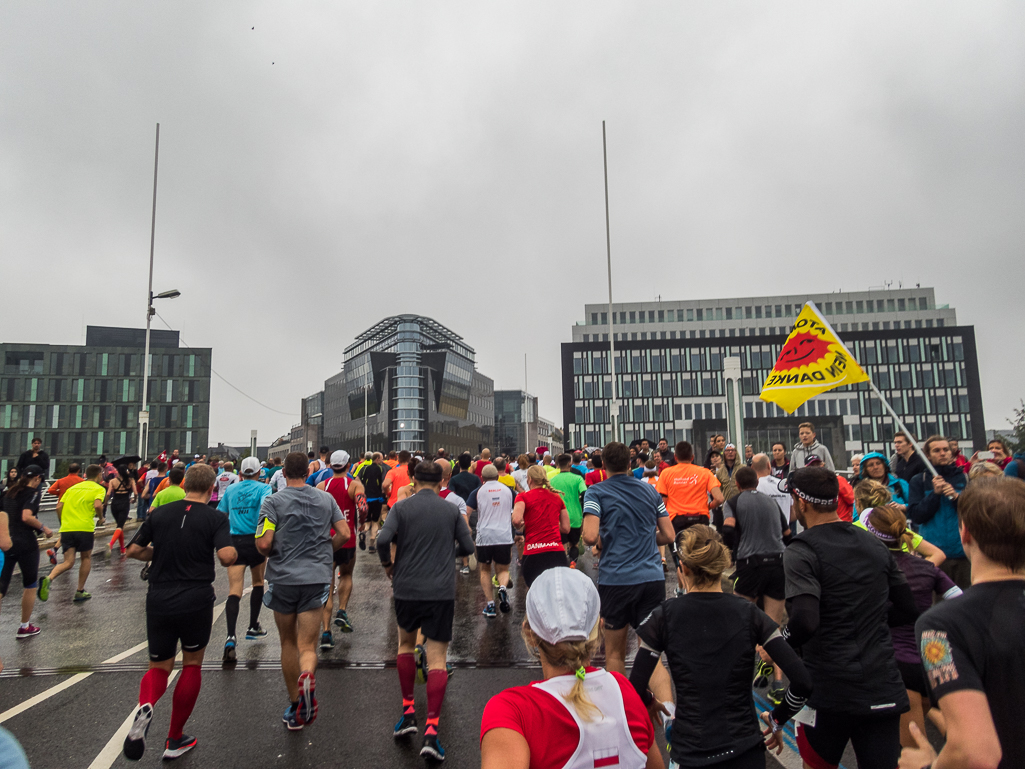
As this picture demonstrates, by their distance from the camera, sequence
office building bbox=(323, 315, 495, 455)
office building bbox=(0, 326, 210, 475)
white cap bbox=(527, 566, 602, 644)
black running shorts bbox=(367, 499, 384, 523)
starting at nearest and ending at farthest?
white cap bbox=(527, 566, 602, 644) < black running shorts bbox=(367, 499, 384, 523) < office building bbox=(0, 326, 210, 475) < office building bbox=(323, 315, 495, 455)

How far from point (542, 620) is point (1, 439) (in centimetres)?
10047

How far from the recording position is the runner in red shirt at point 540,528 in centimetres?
729

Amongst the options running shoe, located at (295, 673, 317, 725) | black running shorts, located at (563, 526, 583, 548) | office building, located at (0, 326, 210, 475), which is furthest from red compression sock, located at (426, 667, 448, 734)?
office building, located at (0, 326, 210, 475)

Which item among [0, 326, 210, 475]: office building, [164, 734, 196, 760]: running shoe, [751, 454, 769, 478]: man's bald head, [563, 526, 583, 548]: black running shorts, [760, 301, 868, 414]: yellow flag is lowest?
[164, 734, 196, 760]: running shoe

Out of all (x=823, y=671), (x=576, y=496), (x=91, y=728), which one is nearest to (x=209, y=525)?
(x=91, y=728)

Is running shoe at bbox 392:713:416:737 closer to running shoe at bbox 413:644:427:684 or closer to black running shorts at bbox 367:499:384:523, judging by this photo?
running shoe at bbox 413:644:427:684

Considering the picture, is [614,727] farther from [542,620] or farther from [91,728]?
[91,728]

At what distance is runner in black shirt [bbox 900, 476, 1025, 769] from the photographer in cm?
173

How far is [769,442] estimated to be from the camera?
62.3 metres

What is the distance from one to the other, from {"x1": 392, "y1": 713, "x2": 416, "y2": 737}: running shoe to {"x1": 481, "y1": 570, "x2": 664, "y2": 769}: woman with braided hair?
3.18 meters

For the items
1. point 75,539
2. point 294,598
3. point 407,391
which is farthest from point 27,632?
point 407,391

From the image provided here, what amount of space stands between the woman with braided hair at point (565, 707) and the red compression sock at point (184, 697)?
3645mm

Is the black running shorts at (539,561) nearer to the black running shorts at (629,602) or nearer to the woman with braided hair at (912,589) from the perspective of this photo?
the black running shorts at (629,602)

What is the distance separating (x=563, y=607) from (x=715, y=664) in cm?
104
